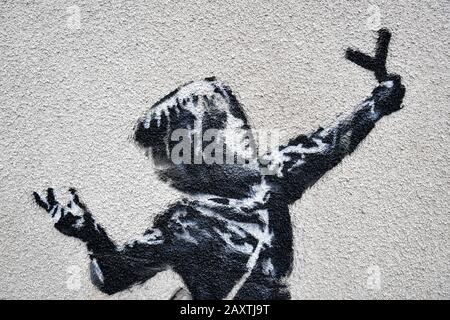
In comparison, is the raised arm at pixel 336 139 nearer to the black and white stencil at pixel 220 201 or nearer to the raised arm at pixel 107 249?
the black and white stencil at pixel 220 201

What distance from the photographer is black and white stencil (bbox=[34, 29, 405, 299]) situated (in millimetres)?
1282

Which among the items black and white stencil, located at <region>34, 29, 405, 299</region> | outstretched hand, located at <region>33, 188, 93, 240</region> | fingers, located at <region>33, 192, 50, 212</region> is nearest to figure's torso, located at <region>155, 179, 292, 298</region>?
black and white stencil, located at <region>34, 29, 405, 299</region>

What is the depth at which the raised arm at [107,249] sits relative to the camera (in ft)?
4.31

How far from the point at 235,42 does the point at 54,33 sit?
661mm

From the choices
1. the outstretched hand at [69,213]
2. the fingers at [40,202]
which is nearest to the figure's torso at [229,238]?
the outstretched hand at [69,213]

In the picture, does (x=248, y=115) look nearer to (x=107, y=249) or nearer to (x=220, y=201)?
(x=220, y=201)

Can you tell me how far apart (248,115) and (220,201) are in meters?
0.35

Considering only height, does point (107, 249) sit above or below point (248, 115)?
below

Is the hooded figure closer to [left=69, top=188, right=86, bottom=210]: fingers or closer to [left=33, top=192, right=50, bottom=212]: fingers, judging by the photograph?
[left=69, top=188, right=86, bottom=210]: fingers

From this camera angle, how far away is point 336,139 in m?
1.29

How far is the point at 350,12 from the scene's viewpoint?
1234 mm

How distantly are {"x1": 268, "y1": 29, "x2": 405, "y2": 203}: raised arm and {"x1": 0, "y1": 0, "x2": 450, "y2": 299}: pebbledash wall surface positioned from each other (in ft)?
0.10

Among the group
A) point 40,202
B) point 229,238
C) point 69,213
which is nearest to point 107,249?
point 69,213
